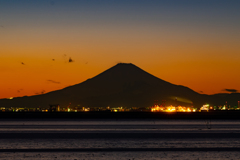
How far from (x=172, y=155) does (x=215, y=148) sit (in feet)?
12.8

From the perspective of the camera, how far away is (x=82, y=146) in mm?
22375

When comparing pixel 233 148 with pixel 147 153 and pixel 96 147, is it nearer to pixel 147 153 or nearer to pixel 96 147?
pixel 147 153

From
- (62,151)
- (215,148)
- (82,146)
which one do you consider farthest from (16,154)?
(215,148)

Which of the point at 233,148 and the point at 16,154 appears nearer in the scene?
the point at 16,154

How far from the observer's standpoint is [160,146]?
2233 cm

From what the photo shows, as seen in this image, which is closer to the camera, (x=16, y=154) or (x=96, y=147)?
(x=16, y=154)

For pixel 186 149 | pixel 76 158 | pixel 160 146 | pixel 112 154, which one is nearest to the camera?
pixel 76 158

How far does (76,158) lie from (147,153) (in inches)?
145

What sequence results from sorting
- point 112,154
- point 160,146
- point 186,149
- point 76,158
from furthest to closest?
point 160,146 < point 186,149 < point 112,154 < point 76,158

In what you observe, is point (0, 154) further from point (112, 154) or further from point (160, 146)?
point (160, 146)

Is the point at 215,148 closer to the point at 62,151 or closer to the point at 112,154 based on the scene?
the point at 112,154

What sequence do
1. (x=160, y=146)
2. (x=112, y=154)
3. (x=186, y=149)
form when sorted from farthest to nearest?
(x=160, y=146) → (x=186, y=149) → (x=112, y=154)

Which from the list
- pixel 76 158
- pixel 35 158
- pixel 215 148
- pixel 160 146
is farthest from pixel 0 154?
pixel 215 148

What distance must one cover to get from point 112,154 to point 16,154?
458 cm
